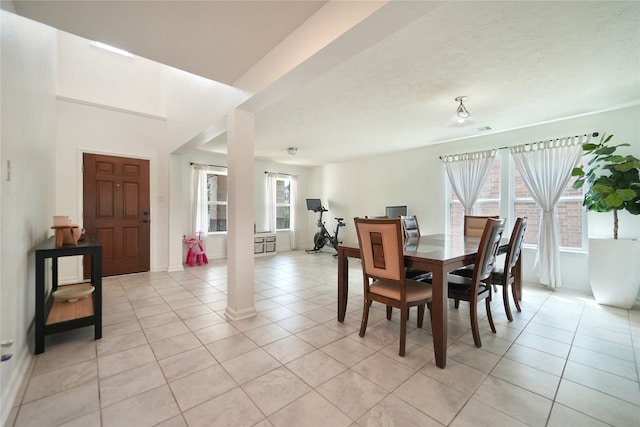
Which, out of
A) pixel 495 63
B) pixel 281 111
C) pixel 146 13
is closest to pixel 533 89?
pixel 495 63

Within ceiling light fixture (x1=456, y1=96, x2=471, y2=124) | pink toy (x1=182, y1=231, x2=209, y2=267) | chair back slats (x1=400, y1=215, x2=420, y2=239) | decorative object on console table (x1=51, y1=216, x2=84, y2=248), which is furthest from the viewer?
pink toy (x1=182, y1=231, x2=209, y2=267)

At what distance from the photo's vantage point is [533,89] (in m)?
2.69

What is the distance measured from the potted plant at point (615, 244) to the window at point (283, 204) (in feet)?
18.8

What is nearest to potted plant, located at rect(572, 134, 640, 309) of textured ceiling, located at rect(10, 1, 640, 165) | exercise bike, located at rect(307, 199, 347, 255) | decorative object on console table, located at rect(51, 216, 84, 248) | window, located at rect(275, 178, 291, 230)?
textured ceiling, located at rect(10, 1, 640, 165)

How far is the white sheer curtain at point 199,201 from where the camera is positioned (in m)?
5.45

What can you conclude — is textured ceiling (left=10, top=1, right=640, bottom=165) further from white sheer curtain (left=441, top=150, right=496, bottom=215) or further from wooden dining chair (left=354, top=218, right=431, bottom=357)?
wooden dining chair (left=354, top=218, right=431, bottom=357)

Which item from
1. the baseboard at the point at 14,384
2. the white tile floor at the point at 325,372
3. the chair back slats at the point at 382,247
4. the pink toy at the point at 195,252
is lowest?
the white tile floor at the point at 325,372

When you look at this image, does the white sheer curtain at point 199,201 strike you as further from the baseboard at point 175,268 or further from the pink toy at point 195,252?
the baseboard at point 175,268

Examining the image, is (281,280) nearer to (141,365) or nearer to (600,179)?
(141,365)

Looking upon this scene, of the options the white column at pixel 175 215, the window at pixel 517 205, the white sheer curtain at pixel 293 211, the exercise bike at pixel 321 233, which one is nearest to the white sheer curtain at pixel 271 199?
the white sheer curtain at pixel 293 211

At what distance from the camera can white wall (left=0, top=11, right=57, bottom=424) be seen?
58.3 inches

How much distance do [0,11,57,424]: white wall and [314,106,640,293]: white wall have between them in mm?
5233

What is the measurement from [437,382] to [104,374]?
2.18 metres

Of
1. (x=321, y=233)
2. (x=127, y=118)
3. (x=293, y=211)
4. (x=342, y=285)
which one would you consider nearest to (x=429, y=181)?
(x=321, y=233)
